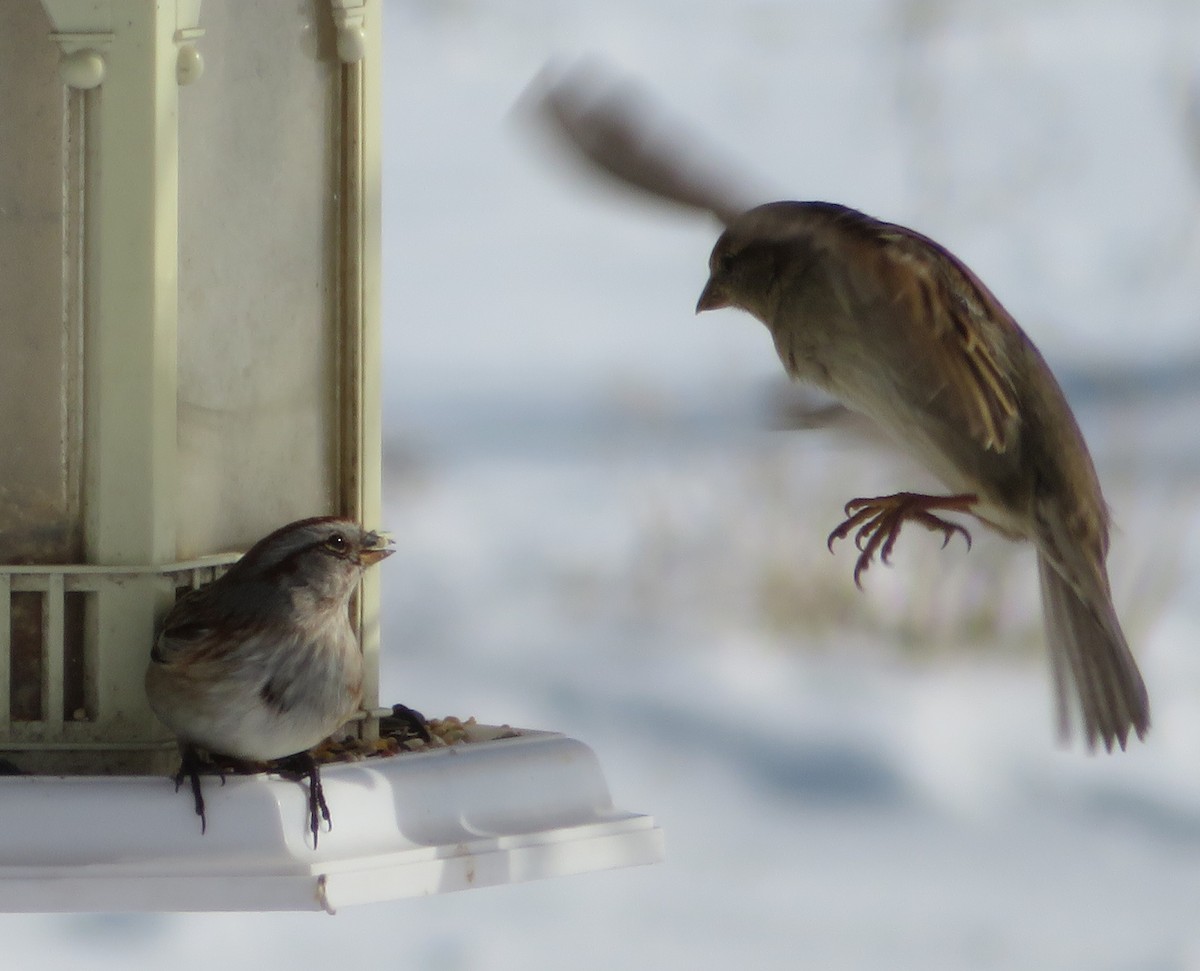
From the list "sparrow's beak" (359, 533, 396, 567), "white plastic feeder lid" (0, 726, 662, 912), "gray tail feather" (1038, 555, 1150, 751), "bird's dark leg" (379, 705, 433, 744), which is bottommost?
"white plastic feeder lid" (0, 726, 662, 912)

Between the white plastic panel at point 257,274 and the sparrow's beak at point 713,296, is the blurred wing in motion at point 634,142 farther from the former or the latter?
the white plastic panel at point 257,274

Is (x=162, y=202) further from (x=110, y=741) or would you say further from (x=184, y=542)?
(x=110, y=741)

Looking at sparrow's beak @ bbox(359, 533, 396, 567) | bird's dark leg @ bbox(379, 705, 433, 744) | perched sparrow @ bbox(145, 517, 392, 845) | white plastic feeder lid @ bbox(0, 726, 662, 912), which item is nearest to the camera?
white plastic feeder lid @ bbox(0, 726, 662, 912)

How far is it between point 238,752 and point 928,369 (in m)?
0.72

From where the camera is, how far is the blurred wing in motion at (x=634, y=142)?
5.56 ft

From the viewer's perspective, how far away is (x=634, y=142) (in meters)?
1.70

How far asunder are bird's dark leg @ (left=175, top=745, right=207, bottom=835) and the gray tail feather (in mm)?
847

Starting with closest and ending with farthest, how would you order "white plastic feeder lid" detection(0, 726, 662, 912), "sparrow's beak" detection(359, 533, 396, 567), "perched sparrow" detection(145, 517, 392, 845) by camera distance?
1. "white plastic feeder lid" detection(0, 726, 662, 912)
2. "perched sparrow" detection(145, 517, 392, 845)
3. "sparrow's beak" detection(359, 533, 396, 567)

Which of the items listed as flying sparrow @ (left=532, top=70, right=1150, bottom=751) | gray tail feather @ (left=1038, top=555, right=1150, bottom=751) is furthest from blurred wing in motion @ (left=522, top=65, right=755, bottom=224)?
gray tail feather @ (left=1038, top=555, right=1150, bottom=751)

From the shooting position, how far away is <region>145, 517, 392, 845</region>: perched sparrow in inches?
65.9

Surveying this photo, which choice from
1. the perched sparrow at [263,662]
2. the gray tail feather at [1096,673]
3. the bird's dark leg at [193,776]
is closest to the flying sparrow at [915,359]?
the gray tail feather at [1096,673]

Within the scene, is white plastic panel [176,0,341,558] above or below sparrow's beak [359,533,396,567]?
above

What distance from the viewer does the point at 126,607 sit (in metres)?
1.75

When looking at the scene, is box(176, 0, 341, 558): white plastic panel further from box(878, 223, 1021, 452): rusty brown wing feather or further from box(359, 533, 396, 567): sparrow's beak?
box(878, 223, 1021, 452): rusty brown wing feather
